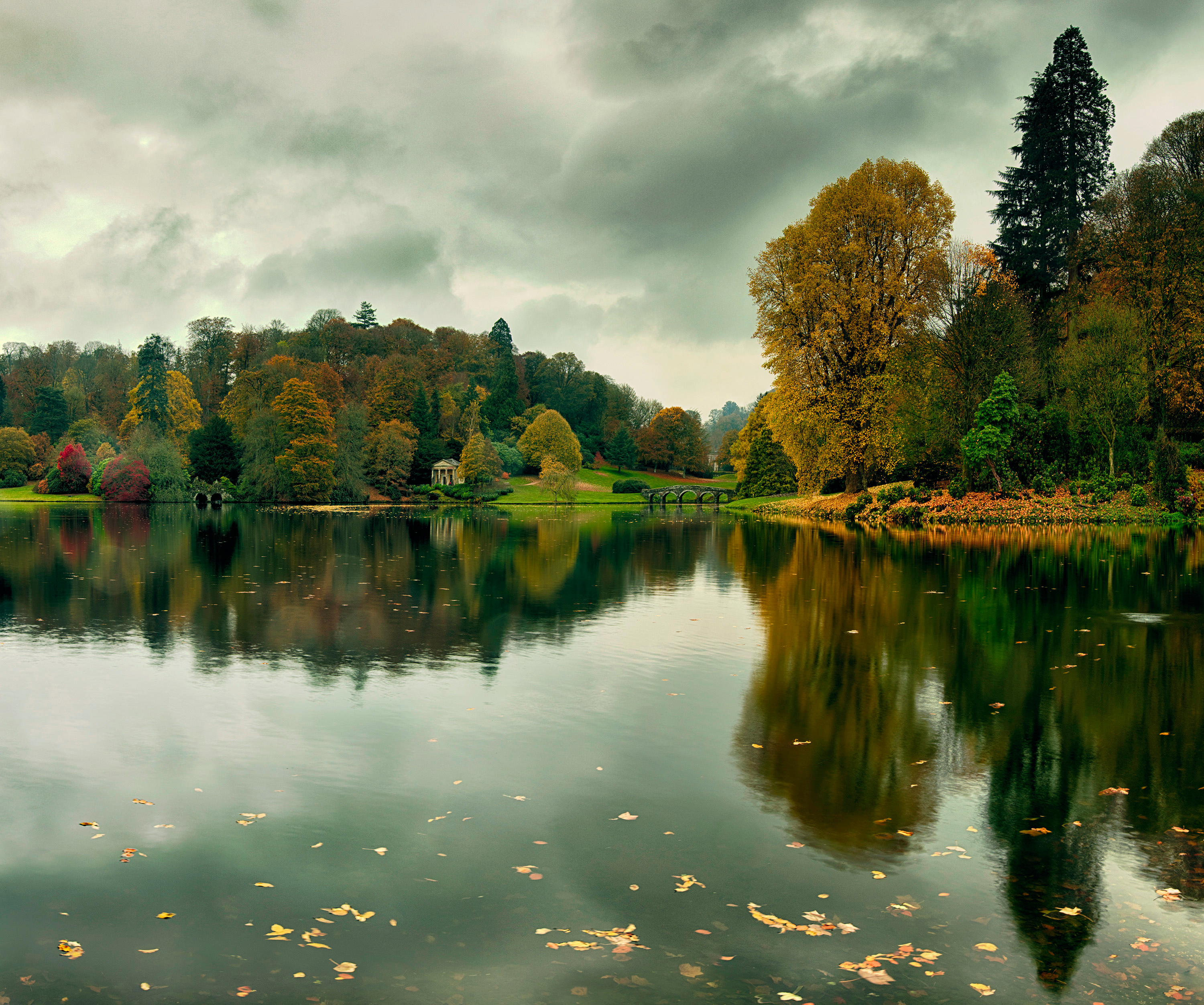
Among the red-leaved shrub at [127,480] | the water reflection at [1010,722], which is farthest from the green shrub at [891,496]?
the red-leaved shrub at [127,480]

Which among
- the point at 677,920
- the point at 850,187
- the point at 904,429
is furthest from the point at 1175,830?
the point at 850,187

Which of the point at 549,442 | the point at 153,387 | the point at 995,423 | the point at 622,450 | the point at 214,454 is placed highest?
the point at 153,387

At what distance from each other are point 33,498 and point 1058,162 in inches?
3784

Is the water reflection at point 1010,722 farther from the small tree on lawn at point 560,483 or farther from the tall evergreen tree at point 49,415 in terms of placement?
the tall evergreen tree at point 49,415

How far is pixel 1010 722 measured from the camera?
9.46 metres

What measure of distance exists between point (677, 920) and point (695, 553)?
85.0ft

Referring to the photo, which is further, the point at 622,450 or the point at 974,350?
the point at 622,450

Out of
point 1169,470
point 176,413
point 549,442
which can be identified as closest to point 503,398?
point 549,442

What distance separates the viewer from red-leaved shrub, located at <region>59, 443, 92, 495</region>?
301 feet

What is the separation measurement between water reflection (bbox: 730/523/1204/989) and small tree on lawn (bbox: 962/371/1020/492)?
23.0m

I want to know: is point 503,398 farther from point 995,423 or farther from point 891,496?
point 995,423

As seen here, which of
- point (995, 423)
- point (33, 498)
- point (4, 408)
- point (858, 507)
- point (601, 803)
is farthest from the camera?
point (4, 408)

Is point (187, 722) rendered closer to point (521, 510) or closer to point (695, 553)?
point (695, 553)

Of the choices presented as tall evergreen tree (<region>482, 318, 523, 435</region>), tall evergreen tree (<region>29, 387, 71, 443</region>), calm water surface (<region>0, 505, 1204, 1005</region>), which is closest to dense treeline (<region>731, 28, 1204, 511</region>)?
calm water surface (<region>0, 505, 1204, 1005</region>)
